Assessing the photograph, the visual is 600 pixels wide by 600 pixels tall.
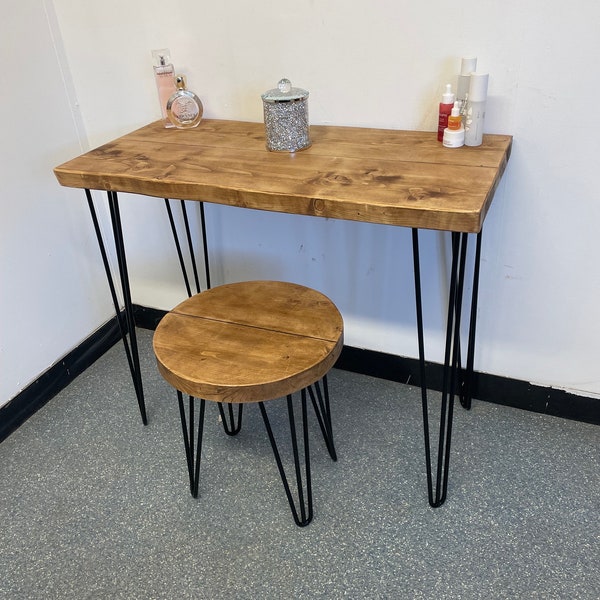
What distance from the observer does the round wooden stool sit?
1115 millimetres

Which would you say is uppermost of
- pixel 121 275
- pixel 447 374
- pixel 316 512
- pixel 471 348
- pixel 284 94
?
pixel 284 94

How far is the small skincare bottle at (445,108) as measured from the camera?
49.0 inches

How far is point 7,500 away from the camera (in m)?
1.51

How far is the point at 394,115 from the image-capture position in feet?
4.59

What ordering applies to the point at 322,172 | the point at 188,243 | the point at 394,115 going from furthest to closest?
the point at 188,243, the point at 394,115, the point at 322,172

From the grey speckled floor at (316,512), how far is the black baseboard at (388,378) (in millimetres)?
37

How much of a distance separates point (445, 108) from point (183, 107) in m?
0.67

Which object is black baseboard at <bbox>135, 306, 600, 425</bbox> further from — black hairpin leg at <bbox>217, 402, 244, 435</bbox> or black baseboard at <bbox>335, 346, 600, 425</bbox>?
black hairpin leg at <bbox>217, 402, 244, 435</bbox>

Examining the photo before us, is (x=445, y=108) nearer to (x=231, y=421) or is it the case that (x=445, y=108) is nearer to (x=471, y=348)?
(x=471, y=348)

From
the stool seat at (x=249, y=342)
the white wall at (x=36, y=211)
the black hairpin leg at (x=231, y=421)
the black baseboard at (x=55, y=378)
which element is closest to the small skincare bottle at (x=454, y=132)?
the stool seat at (x=249, y=342)

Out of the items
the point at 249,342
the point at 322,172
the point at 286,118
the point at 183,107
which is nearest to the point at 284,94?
the point at 286,118

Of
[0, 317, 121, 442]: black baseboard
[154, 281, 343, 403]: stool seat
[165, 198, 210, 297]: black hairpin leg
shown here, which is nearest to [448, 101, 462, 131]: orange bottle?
[154, 281, 343, 403]: stool seat

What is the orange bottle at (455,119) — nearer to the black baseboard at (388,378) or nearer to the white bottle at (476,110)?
the white bottle at (476,110)

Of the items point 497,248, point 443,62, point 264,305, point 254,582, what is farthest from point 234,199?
point 254,582
